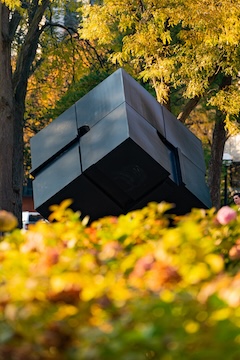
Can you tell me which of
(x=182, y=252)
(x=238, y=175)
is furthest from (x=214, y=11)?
(x=238, y=175)

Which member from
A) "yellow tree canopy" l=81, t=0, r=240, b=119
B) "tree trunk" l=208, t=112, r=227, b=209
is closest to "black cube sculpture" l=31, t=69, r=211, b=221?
"yellow tree canopy" l=81, t=0, r=240, b=119

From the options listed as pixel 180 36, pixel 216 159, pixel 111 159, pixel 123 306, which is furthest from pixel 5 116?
pixel 123 306

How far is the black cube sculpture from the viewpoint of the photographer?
10883mm

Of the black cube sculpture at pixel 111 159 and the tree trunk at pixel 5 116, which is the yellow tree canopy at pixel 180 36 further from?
the black cube sculpture at pixel 111 159

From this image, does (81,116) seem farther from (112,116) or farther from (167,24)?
(167,24)

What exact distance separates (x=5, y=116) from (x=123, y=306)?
47.0 feet

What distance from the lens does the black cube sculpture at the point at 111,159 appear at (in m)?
10.9

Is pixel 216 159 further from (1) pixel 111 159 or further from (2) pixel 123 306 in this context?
(2) pixel 123 306

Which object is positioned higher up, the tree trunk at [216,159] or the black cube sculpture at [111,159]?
the tree trunk at [216,159]

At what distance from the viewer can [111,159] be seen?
10828 millimetres

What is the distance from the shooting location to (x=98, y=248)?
15.8 feet

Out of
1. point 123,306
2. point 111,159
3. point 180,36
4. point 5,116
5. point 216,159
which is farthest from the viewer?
point 216,159

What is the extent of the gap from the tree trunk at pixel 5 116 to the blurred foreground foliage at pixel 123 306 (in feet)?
43.1

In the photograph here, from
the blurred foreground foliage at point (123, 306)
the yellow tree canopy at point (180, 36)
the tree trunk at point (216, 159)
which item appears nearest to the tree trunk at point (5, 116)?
the yellow tree canopy at point (180, 36)
